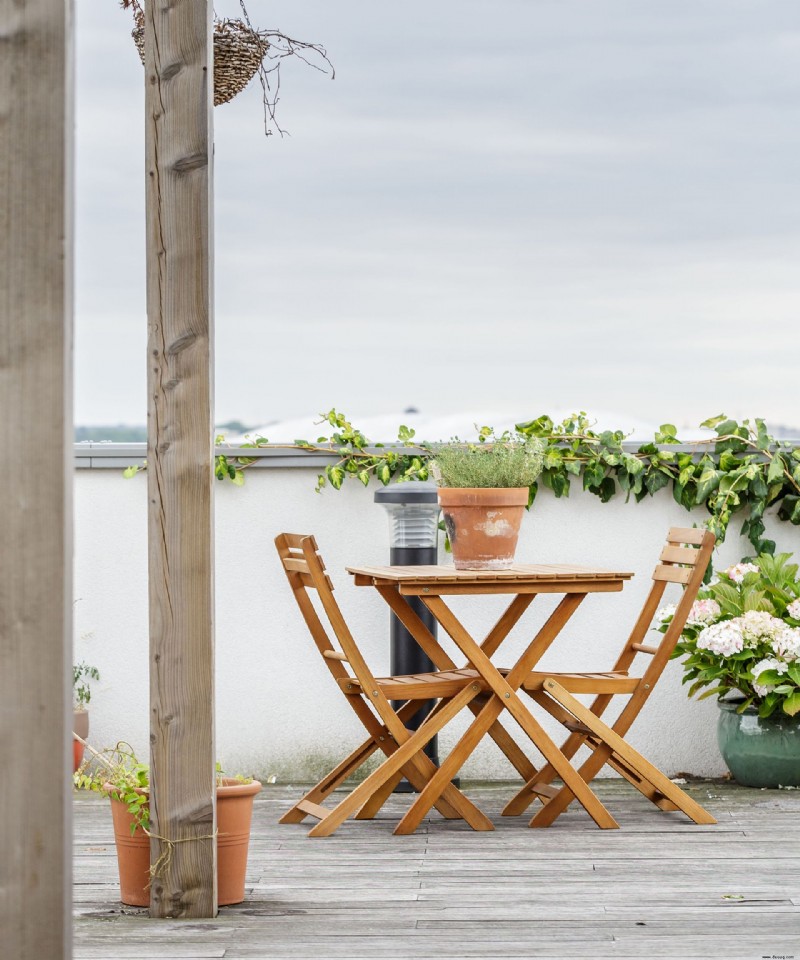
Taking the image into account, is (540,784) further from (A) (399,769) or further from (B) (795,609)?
(B) (795,609)

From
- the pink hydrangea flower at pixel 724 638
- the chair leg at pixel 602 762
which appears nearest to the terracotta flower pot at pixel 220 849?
the chair leg at pixel 602 762

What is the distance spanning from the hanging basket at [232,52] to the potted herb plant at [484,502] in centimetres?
139

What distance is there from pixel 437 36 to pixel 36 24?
23.9 feet

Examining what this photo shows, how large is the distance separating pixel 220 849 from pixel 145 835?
0.19 metres

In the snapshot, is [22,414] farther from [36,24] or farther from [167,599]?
[167,599]

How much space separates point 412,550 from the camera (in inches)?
187

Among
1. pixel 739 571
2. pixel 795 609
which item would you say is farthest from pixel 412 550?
pixel 795 609

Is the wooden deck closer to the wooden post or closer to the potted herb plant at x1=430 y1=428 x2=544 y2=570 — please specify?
the potted herb plant at x1=430 y1=428 x2=544 y2=570

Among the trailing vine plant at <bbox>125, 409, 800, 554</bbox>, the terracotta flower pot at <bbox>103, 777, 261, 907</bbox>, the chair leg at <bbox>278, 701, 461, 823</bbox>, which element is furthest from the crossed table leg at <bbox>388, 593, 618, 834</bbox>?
the trailing vine plant at <bbox>125, 409, 800, 554</bbox>

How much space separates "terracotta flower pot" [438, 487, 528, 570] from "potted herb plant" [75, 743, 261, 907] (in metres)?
1.24

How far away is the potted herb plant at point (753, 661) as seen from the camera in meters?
4.45

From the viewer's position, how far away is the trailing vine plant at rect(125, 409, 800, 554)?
494 cm

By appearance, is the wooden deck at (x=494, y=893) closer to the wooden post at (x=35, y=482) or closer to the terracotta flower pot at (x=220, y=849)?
the terracotta flower pot at (x=220, y=849)

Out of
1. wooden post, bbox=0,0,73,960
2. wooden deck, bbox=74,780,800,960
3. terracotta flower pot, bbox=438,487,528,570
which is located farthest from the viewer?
terracotta flower pot, bbox=438,487,528,570
